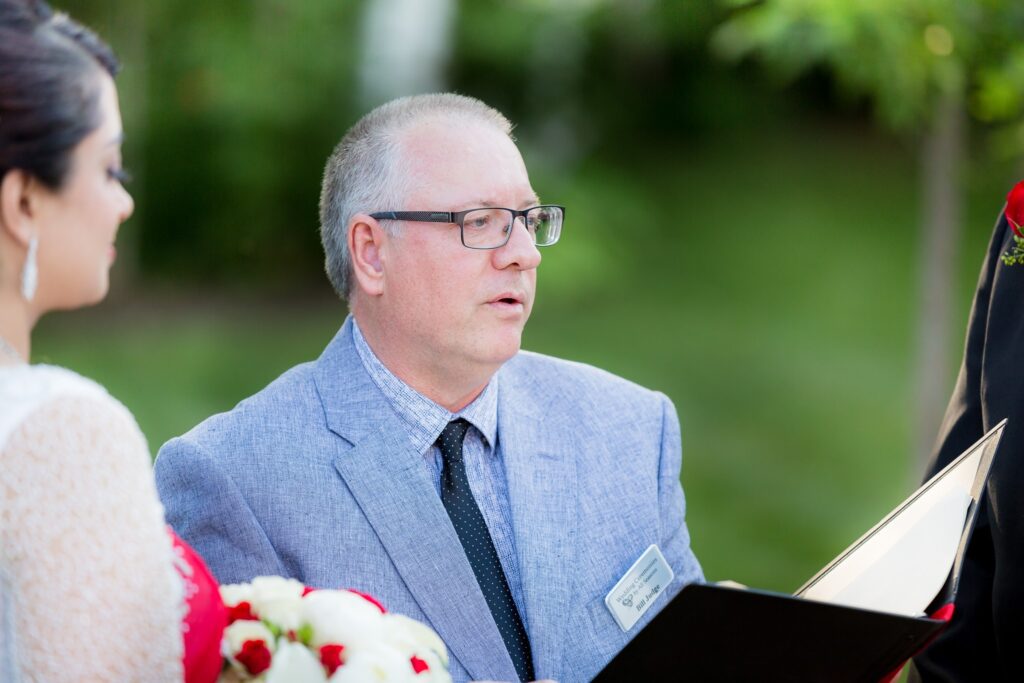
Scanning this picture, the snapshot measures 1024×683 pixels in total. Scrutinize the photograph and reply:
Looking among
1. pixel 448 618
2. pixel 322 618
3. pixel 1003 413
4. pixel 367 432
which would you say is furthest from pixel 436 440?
pixel 1003 413

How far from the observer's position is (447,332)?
7.41 feet

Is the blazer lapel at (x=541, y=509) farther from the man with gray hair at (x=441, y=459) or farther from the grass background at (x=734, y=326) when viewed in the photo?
the grass background at (x=734, y=326)

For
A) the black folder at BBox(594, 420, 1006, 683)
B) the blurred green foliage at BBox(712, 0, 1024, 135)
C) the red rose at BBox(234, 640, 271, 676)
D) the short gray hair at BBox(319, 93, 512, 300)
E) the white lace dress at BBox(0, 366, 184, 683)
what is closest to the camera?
the white lace dress at BBox(0, 366, 184, 683)

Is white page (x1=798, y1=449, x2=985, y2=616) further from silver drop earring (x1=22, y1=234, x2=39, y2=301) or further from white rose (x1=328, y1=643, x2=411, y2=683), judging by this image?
silver drop earring (x1=22, y1=234, x2=39, y2=301)

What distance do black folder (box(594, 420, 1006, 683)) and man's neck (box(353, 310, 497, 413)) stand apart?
74 centimetres

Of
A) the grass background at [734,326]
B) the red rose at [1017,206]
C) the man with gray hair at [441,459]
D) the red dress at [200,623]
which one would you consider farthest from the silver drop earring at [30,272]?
the grass background at [734,326]

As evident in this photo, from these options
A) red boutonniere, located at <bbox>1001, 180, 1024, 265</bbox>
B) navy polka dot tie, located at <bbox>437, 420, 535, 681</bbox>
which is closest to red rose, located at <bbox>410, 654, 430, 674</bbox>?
navy polka dot tie, located at <bbox>437, 420, 535, 681</bbox>

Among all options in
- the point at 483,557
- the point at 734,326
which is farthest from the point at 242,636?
the point at 734,326

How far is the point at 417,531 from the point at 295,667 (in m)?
0.76

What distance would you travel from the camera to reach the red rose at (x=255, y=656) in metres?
1.46

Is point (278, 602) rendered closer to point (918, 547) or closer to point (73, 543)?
point (73, 543)

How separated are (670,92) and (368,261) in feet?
38.6

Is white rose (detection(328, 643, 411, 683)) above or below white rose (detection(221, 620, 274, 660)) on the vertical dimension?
above

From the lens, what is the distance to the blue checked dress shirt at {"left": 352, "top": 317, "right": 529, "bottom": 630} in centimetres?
231
